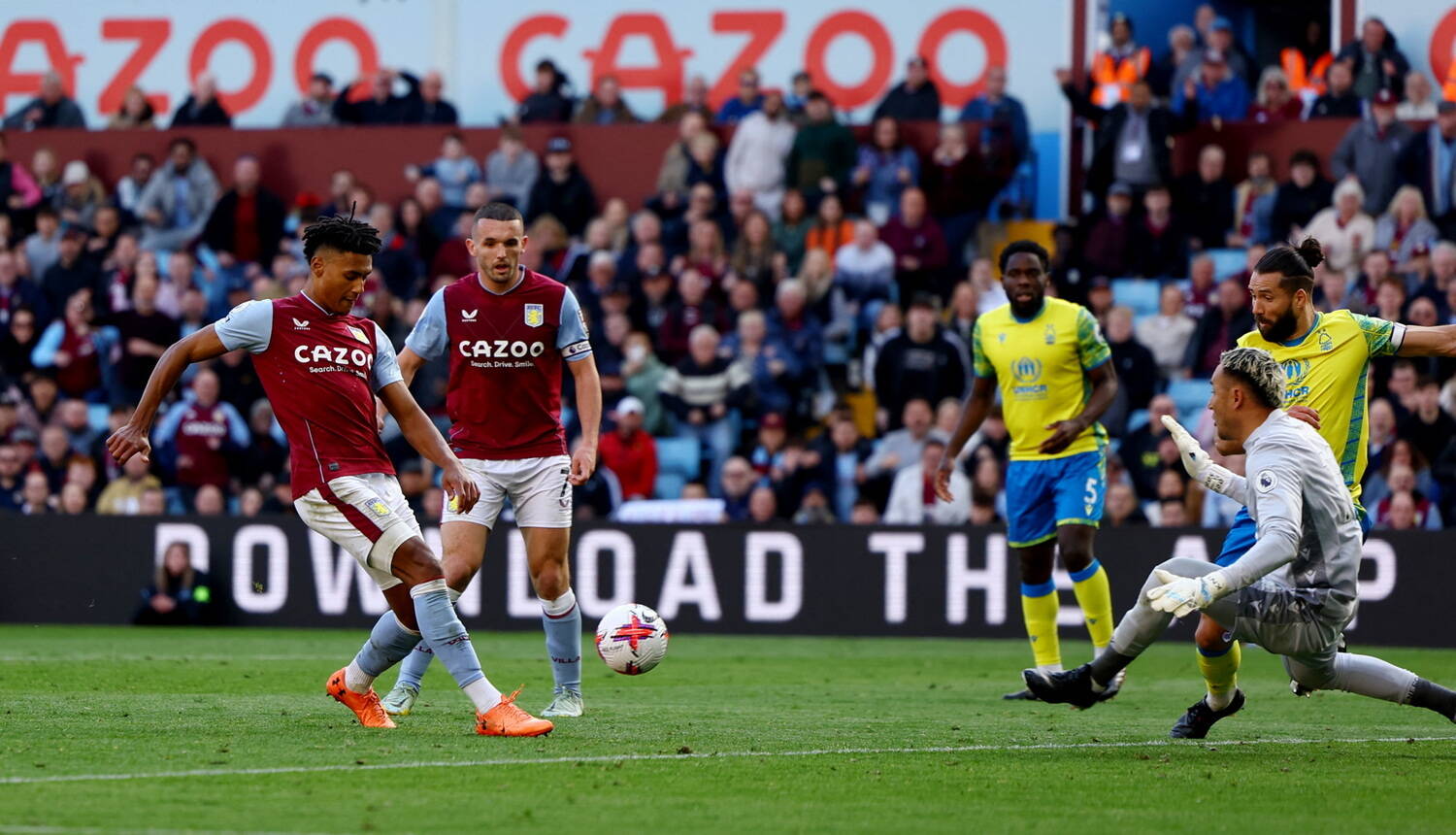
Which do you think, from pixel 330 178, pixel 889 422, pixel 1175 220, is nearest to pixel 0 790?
pixel 889 422

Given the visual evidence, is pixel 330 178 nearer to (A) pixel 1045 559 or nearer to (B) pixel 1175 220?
(B) pixel 1175 220

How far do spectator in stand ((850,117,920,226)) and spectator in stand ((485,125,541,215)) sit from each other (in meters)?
3.55

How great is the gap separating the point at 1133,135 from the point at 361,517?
13610 mm

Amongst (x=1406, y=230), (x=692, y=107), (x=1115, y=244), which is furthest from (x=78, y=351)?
(x=1406, y=230)

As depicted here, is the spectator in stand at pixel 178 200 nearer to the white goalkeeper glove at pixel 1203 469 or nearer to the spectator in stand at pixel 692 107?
the spectator in stand at pixel 692 107

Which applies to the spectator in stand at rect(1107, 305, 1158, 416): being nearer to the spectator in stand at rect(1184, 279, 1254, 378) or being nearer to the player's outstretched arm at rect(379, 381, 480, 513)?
the spectator in stand at rect(1184, 279, 1254, 378)

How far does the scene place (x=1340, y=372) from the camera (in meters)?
9.28

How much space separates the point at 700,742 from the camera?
8.74m

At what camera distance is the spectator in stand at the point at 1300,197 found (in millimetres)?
19750

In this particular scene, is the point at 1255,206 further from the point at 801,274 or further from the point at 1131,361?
the point at 801,274

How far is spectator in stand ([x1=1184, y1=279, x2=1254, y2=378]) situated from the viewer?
1877 cm

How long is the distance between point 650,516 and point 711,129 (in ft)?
17.8

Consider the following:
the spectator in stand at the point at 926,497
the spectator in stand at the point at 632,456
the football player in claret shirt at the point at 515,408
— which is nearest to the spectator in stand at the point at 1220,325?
the spectator in stand at the point at 926,497

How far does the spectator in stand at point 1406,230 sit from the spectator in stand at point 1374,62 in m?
1.71
